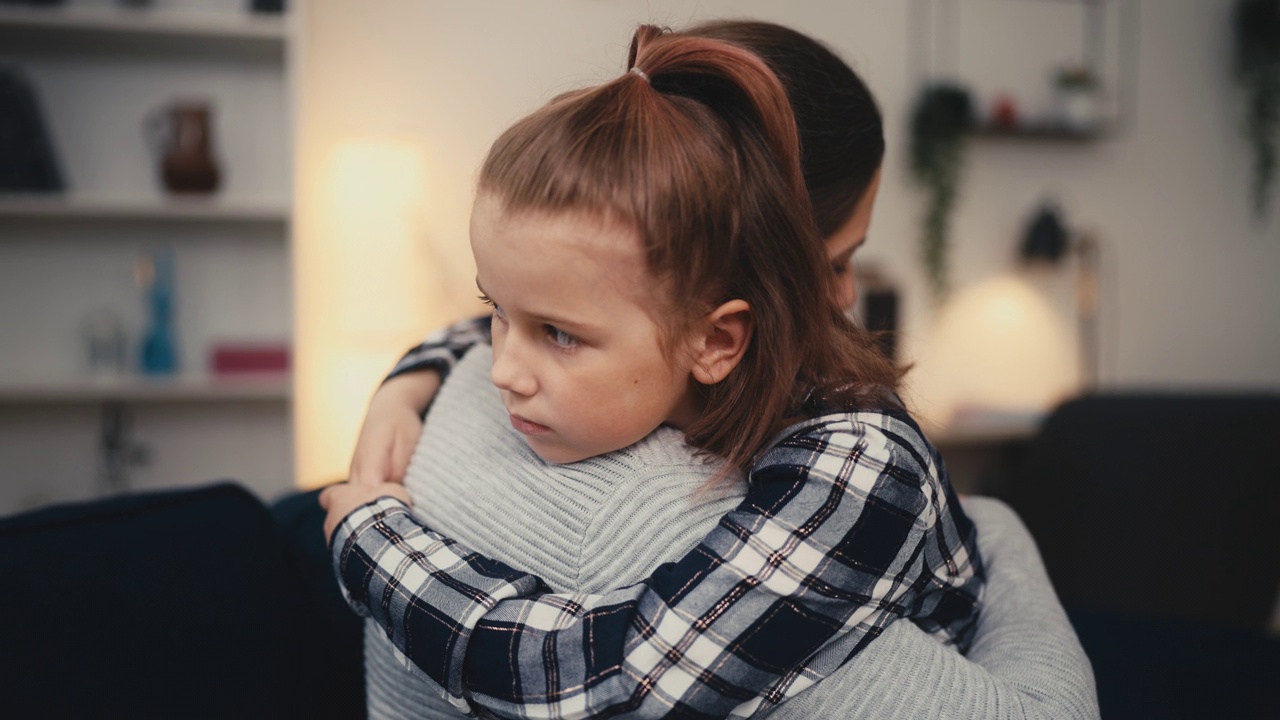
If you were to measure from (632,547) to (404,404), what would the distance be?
44 cm

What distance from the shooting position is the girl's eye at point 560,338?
75cm

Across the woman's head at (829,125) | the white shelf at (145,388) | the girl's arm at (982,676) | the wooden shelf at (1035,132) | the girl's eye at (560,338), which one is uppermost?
the wooden shelf at (1035,132)

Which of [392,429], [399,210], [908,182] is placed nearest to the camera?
[392,429]

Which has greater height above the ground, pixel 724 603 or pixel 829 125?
pixel 829 125

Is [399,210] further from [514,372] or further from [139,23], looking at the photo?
[514,372]

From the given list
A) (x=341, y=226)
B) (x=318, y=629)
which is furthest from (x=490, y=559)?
(x=341, y=226)

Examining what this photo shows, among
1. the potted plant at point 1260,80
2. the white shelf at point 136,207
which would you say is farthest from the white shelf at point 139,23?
the potted plant at point 1260,80

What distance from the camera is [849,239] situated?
1115 millimetres

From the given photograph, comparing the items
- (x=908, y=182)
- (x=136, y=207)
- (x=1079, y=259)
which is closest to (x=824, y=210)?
(x=136, y=207)

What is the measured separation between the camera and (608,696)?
640 millimetres

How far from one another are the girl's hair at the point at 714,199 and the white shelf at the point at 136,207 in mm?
→ 2324

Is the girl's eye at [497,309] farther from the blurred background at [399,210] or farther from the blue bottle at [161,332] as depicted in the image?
the blue bottle at [161,332]

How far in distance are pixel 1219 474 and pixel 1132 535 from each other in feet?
0.85

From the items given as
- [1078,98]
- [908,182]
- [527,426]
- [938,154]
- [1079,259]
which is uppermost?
[1078,98]
